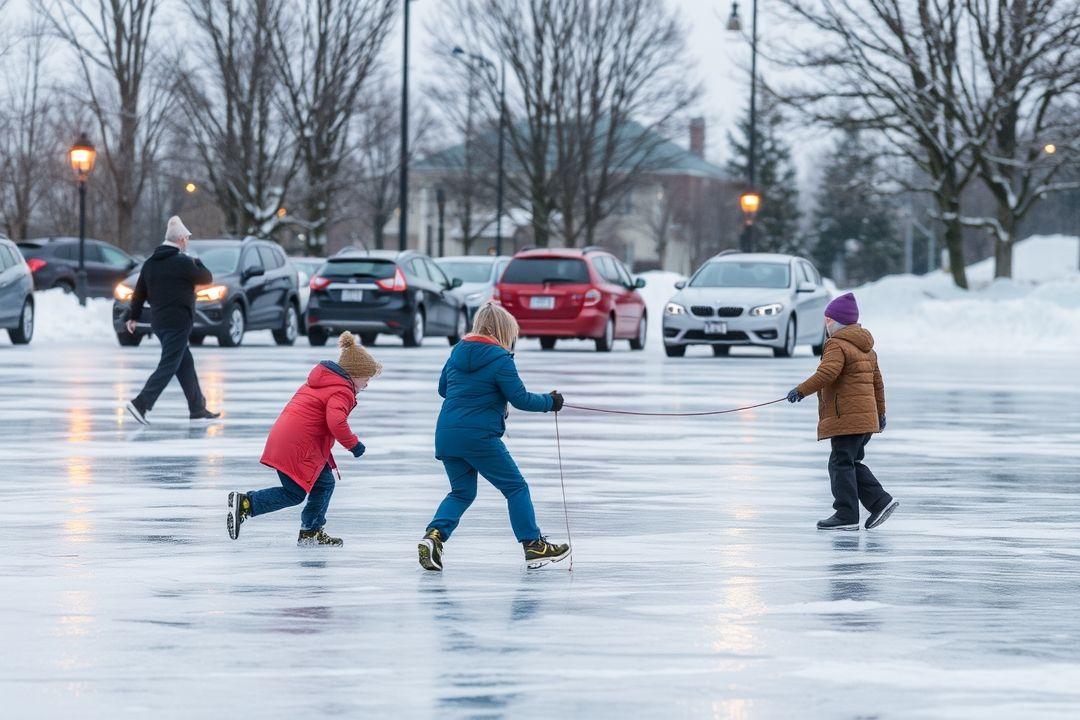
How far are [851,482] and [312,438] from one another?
275 cm

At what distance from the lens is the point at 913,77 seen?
44.6 metres

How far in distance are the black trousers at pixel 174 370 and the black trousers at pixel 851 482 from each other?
712 cm

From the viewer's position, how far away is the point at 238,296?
2922 centimetres

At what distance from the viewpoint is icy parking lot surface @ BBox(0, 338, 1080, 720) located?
230 inches

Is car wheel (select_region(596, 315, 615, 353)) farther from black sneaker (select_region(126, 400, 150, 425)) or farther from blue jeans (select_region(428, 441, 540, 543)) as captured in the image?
blue jeans (select_region(428, 441, 540, 543))

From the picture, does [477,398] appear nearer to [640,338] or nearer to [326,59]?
[640,338]

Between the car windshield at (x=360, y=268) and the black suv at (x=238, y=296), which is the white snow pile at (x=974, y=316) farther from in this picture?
the black suv at (x=238, y=296)

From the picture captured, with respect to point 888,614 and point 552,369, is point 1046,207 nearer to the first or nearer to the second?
point 552,369

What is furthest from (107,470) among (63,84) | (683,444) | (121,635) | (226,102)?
(63,84)

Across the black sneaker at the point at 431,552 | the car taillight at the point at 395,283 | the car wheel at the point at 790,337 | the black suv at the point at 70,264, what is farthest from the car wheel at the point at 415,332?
the black sneaker at the point at 431,552

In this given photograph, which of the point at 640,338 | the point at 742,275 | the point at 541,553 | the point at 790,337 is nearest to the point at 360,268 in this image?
the point at 640,338

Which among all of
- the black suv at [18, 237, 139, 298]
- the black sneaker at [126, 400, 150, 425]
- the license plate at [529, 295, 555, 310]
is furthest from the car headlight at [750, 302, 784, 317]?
the black suv at [18, 237, 139, 298]

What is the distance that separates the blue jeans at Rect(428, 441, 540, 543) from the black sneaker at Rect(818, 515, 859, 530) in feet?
6.58

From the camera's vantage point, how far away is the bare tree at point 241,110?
168 ft
